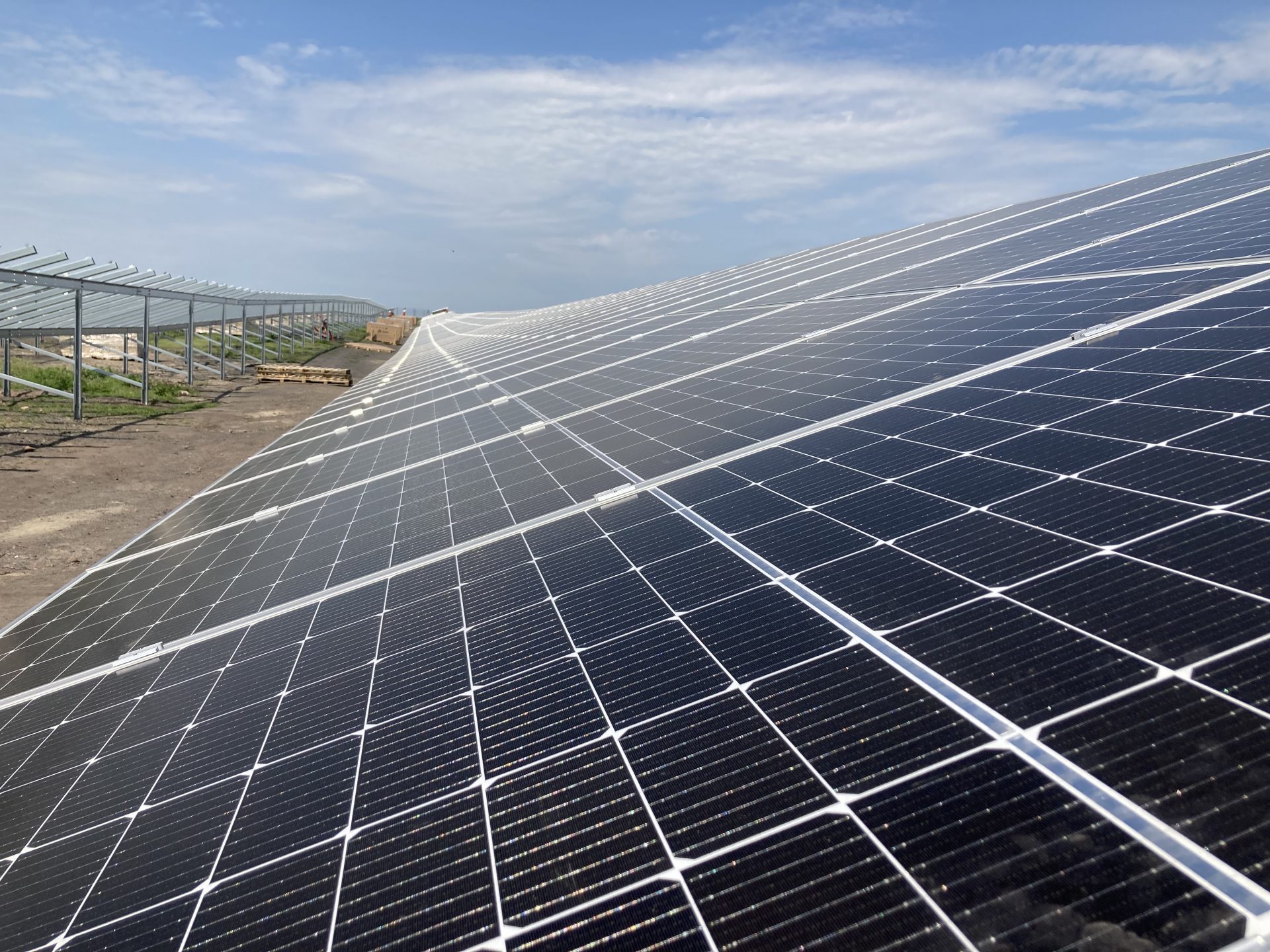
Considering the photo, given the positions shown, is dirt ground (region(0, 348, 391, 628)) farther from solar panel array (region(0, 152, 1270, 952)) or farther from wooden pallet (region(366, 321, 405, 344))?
wooden pallet (region(366, 321, 405, 344))

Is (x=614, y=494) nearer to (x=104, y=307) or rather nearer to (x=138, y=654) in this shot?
(x=138, y=654)

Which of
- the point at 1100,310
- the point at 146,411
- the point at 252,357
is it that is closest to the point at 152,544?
the point at 1100,310

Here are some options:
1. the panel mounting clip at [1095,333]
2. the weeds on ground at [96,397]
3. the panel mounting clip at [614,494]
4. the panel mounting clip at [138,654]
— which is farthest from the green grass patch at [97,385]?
the panel mounting clip at [1095,333]

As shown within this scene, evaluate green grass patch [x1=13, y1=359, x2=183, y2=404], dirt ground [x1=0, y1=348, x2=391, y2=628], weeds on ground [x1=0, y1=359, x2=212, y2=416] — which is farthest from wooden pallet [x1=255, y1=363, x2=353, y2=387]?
dirt ground [x1=0, y1=348, x2=391, y2=628]

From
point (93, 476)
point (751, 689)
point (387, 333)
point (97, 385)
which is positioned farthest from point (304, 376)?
point (751, 689)

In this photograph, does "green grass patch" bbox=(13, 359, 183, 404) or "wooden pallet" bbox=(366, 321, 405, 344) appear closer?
"green grass patch" bbox=(13, 359, 183, 404)
